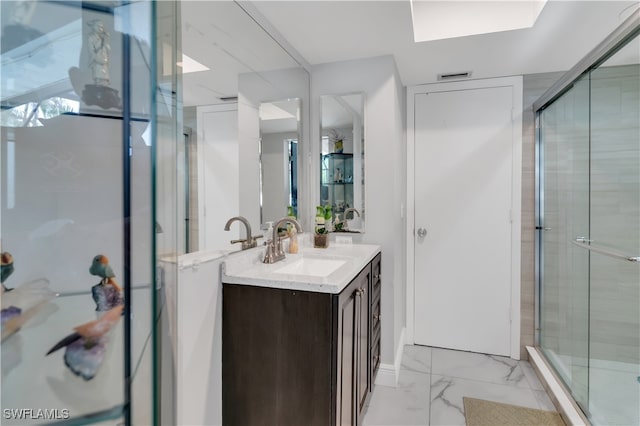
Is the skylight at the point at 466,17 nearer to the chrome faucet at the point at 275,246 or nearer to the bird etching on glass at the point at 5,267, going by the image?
the chrome faucet at the point at 275,246

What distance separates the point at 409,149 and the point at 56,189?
2726 millimetres

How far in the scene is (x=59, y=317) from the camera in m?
0.56

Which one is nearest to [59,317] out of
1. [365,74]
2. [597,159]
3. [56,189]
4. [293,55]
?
[56,189]

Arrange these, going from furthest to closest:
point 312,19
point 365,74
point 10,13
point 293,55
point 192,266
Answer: point 365,74, point 293,55, point 312,19, point 192,266, point 10,13

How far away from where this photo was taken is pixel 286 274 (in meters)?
1.47

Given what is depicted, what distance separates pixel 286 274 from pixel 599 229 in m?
1.87

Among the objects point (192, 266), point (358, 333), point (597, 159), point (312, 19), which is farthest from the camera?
point (597, 159)

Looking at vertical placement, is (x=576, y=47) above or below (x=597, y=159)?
above

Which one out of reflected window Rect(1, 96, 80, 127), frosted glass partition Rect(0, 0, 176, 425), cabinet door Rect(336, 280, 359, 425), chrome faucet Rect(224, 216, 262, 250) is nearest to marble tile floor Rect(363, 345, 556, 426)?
cabinet door Rect(336, 280, 359, 425)

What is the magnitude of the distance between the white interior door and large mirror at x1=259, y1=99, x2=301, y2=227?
4.04 ft

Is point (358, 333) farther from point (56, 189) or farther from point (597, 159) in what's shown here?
point (597, 159)

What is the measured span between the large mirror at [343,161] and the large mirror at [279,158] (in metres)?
0.27

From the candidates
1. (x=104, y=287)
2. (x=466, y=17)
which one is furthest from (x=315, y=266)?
(x=466, y=17)

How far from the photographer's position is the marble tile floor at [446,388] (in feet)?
6.61
